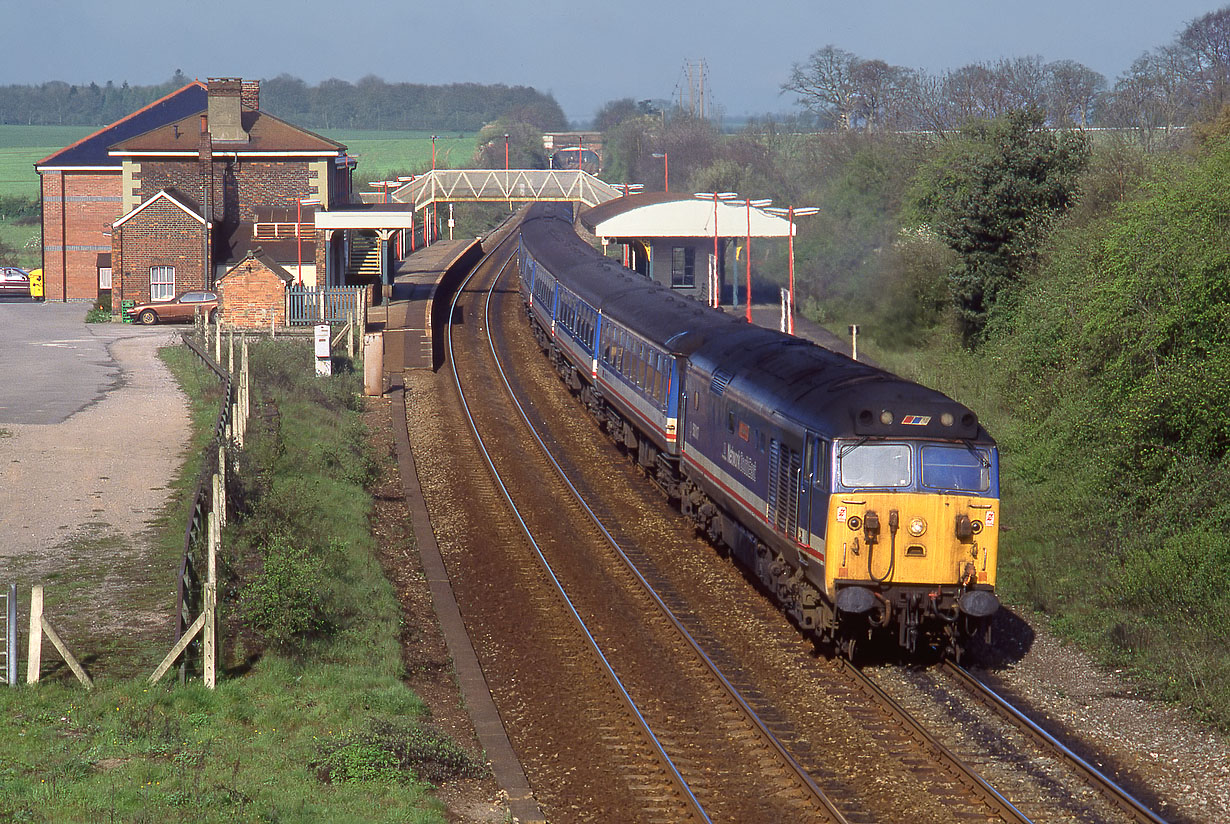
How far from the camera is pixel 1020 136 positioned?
33250mm

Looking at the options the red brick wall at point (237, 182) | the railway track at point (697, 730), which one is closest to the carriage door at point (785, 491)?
the railway track at point (697, 730)

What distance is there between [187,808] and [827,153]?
60855 mm

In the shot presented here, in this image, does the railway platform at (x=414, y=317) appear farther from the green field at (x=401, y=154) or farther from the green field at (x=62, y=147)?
the green field at (x=401, y=154)

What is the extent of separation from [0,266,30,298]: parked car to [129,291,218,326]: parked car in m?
18.9

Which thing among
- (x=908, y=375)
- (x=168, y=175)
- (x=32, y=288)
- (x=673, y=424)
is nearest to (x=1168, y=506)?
(x=673, y=424)

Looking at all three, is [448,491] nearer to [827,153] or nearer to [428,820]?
[428,820]

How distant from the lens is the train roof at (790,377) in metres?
13.8

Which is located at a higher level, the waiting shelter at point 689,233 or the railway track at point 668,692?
the waiting shelter at point 689,233

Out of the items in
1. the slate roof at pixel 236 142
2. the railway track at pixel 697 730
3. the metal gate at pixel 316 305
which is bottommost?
the railway track at pixel 697 730

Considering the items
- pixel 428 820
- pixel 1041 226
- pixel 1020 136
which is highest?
pixel 1020 136

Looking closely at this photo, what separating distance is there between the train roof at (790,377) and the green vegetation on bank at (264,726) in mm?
5565

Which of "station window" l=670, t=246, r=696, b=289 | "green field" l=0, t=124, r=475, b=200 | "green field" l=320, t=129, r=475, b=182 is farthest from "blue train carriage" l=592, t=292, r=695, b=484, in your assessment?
"green field" l=320, t=129, r=475, b=182

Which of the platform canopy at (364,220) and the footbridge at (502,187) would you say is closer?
the platform canopy at (364,220)

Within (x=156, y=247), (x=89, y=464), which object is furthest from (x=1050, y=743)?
(x=156, y=247)
